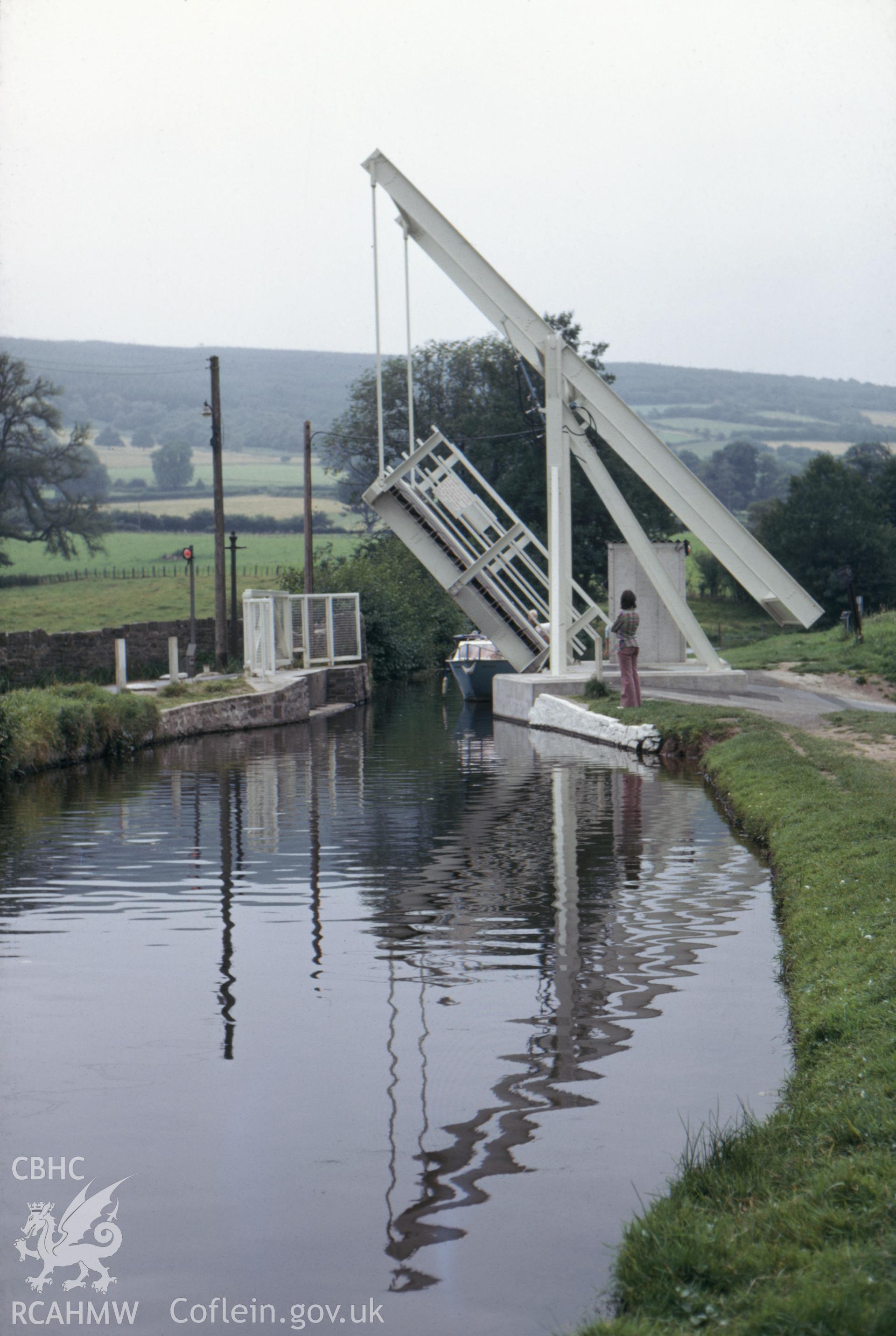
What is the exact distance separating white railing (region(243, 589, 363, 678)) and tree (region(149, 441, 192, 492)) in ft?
413

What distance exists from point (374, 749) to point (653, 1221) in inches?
755

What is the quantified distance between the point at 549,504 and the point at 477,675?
8231 mm

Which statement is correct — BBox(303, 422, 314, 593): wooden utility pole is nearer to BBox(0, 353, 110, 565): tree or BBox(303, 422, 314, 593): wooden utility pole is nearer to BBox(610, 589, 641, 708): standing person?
BBox(610, 589, 641, 708): standing person

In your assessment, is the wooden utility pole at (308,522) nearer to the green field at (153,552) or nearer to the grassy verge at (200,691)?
the grassy verge at (200,691)

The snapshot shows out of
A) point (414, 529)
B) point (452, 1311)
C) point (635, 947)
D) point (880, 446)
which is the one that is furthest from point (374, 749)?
point (880, 446)

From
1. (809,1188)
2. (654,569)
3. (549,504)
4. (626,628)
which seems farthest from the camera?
(549,504)

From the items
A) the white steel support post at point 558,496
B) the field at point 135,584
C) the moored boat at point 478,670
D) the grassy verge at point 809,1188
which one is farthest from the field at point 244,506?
the grassy verge at point 809,1188

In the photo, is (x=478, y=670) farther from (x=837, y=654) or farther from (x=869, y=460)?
(x=869, y=460)

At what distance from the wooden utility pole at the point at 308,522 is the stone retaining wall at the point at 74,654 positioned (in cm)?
518

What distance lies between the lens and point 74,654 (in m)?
34.2

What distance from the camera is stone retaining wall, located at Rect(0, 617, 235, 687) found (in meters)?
31.2

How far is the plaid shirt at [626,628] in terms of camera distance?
23.2m

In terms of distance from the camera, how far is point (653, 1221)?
456 cm

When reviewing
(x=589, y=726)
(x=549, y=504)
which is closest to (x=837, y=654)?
(x=549, y=504)
